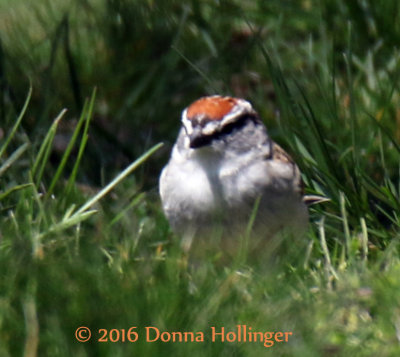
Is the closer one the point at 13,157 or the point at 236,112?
the point at 13,157

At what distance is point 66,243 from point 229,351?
87 centimetres

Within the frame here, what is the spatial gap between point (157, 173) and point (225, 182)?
142 cm

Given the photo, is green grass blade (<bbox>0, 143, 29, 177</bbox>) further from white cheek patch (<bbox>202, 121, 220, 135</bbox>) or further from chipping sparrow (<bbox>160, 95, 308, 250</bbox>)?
white cheek patch (<bbox>202, 121, 220, 135</bbox>)

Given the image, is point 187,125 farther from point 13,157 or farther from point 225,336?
point 225,336

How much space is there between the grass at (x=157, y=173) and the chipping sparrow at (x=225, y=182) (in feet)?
0.47

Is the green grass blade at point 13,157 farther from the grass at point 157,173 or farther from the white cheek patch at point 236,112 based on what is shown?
the white cheek patch at point 236,112

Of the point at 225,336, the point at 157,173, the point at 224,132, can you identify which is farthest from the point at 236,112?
the point at 225,336

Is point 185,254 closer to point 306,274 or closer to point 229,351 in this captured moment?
point 306,274

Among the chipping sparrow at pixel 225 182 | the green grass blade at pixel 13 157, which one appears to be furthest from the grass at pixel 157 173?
the chipping sparrow at pixel 225 182

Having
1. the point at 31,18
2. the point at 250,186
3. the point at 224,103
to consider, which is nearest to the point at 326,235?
the point at 250,186

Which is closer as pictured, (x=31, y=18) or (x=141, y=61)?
(x=141, y=61)

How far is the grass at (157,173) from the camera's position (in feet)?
8.30

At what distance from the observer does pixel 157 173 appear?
4930 millimetres

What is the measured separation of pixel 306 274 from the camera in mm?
3139
